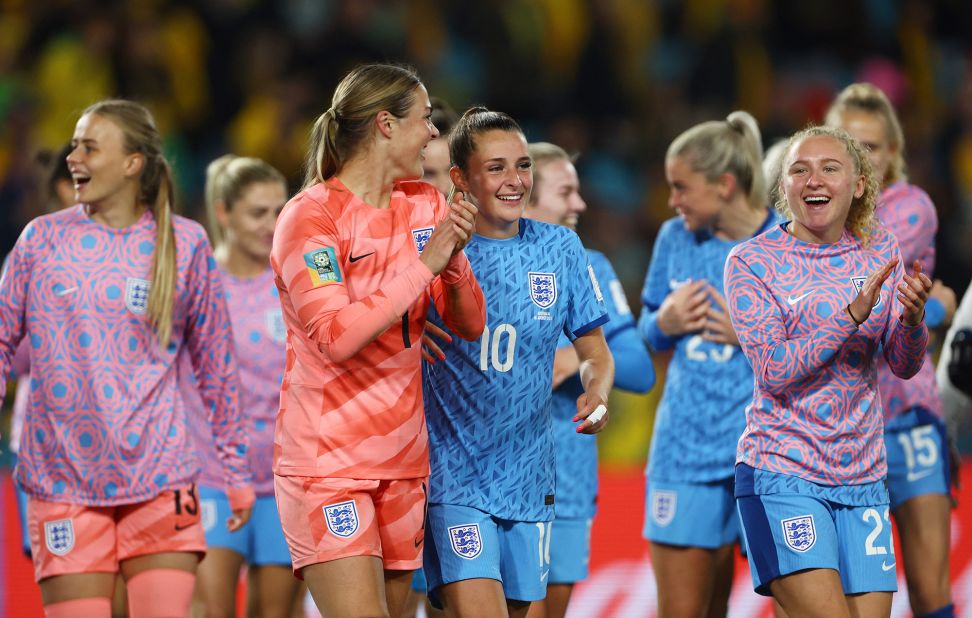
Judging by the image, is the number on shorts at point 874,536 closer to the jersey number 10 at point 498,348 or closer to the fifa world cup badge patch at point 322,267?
the jersey number 10 at point 498,348

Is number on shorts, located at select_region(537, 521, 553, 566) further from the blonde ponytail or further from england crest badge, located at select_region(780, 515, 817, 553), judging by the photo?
the blonde ponytail

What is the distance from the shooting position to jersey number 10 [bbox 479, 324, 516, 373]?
Result: 4.46 meters

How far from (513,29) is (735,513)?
766cm

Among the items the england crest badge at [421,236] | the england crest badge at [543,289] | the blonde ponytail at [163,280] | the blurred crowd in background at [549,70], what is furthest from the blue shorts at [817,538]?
the blurred crowd in background at [549,70]

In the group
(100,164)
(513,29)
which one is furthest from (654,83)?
(100,164)

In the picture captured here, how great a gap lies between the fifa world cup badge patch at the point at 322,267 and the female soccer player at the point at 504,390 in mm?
616

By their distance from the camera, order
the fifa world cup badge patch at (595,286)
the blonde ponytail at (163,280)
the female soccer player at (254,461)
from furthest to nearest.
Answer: the female soccer player at (254,461)
the blonde ponytail at (163,280)
the fifa world cup badge patch at (595,286)

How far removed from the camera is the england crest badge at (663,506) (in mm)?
5703

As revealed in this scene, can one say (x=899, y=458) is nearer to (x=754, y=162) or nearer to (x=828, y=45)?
(x=754, y=162)

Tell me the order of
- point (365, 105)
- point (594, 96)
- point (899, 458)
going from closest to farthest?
point (365, 105)
point (899, 458)
point (594, 96)

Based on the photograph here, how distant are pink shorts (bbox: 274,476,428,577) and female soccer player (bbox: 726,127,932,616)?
1.14m

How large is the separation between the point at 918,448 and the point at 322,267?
113 inches

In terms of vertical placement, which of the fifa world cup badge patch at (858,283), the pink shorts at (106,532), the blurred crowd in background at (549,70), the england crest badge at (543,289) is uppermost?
the blurred crowd in background at (549,70)

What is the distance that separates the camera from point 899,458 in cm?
564
